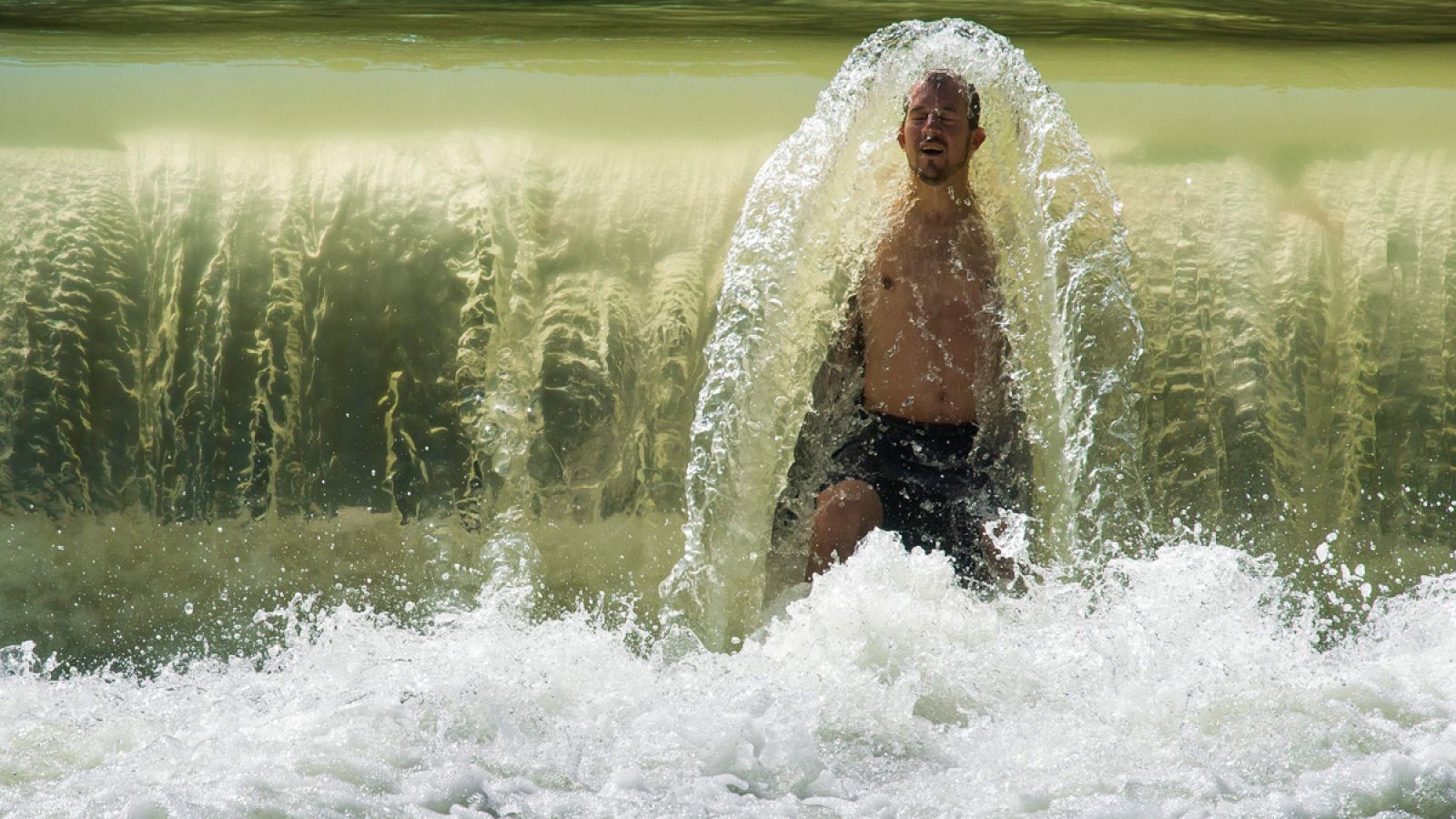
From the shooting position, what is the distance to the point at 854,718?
292cm

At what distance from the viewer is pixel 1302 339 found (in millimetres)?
3609

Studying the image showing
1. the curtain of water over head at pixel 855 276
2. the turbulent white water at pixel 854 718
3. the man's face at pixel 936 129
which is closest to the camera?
the turbulent white water at pixel 854 718

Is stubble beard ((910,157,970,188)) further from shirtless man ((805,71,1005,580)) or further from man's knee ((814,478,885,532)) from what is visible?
man's knee ((814,478,885,532))

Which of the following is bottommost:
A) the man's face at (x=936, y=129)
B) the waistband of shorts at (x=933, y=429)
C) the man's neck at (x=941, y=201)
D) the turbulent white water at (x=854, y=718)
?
the turbulent white water at (x=854, y=718)

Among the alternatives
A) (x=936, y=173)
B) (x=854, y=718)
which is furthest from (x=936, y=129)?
(x=854, y=718)

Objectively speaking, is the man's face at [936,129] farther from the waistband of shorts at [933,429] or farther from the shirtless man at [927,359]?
the waistband of shorts at [933,429]

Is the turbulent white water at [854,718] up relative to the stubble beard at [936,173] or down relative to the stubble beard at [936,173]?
down

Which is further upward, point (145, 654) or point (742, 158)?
point (742, 158)

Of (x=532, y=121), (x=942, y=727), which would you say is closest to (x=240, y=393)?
(x=532, y=121)

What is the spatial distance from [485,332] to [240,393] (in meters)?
0.60

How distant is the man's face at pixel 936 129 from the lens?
3215 millimetres

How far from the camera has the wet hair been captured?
3.24m

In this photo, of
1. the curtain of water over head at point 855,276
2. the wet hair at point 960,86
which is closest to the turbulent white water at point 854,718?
the curtain of water over head at point 855,276

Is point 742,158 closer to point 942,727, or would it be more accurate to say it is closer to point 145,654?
point 942,727
